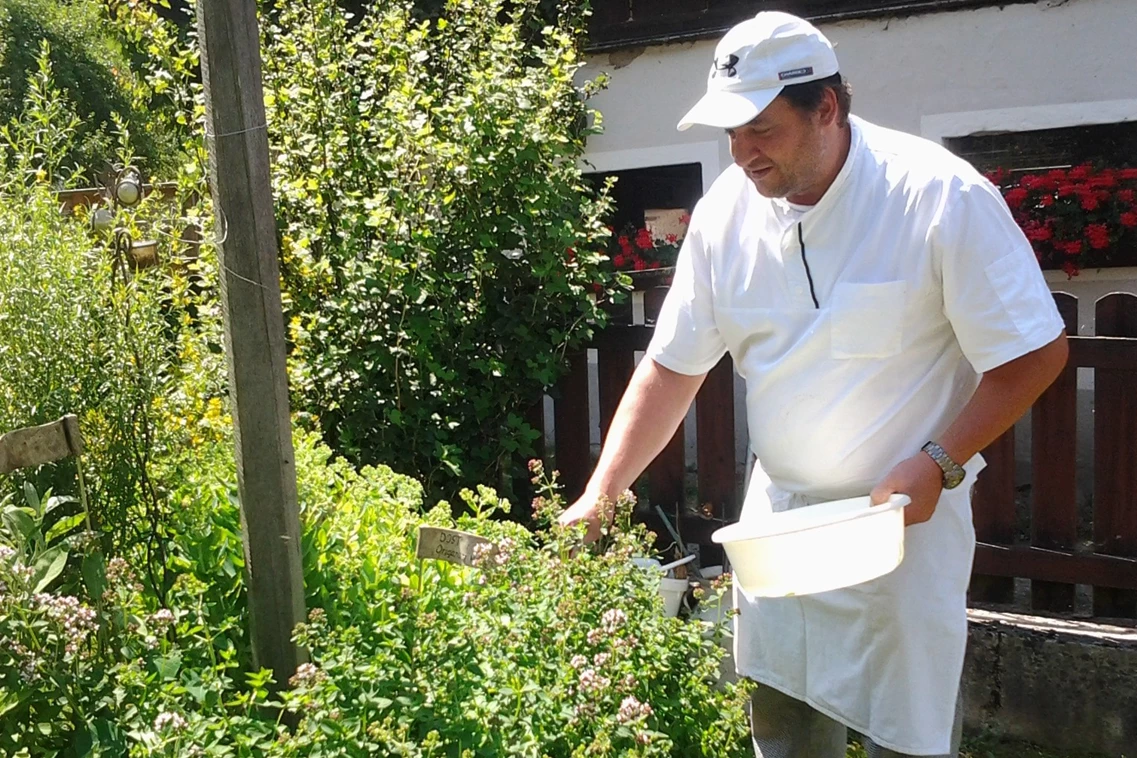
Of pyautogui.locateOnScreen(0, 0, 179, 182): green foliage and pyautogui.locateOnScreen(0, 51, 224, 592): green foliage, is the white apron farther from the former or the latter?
pyautogui.locateOnScreen(0, 0, 179, 182): green foliage

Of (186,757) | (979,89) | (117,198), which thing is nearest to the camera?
(186,757)

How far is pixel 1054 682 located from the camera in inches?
139

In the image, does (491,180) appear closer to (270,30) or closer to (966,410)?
(270,30)

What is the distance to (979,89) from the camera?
5.64 metres

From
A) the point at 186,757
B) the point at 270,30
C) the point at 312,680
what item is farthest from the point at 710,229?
the point at 270,30

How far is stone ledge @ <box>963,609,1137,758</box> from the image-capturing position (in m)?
3.45

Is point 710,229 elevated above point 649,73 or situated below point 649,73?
below

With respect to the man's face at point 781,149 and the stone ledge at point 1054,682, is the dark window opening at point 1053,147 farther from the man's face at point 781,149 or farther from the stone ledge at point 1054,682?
the man's face at point 781,149

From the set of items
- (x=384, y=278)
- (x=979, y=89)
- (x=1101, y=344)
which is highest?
(x=979, y=89)

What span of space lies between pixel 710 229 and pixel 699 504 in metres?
2.12

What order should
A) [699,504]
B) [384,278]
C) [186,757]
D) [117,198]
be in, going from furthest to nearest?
[699,504] → [384,278] → [117,198] → [186,757]

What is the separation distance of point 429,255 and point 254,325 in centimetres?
182

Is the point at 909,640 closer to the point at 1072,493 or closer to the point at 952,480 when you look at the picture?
the point at 952,480

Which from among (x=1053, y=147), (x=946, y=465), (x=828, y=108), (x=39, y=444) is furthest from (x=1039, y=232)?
(x=39, y=444)
